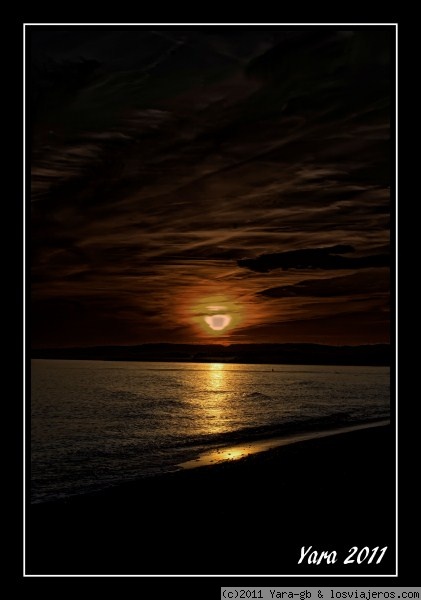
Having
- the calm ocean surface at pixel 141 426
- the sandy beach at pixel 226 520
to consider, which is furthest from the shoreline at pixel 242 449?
the sandy beach at pixel 226 520

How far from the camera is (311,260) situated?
1894 cm

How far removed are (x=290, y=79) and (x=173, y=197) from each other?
22.2ft

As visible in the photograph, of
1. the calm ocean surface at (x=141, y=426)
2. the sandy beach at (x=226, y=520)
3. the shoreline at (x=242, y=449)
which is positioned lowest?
the calm ocean surface at (x=141, y=426)

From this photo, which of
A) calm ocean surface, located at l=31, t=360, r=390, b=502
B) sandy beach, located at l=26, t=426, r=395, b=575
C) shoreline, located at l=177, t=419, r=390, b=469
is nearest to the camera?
sandy beach, located at l=26, t=426, r=395, b=575

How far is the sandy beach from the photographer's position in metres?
6.80

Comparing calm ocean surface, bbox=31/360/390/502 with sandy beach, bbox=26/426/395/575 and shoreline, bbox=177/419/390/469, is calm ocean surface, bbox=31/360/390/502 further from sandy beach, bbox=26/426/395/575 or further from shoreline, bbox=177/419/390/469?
sandy beach, bbox=26/426/395/575

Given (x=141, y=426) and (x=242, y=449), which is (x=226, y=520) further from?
(x=141, y=426)

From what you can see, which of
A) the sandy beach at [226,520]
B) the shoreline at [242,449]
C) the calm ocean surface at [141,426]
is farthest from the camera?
the calm ocean surface at [141,426]

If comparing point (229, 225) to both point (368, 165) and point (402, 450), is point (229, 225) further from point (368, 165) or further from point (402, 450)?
point (402, 450)

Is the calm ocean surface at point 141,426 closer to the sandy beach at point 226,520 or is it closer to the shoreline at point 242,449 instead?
the shoreline at point 242,449

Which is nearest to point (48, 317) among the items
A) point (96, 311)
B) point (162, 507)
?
point (96, 311)

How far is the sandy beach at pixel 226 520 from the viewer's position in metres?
6.80

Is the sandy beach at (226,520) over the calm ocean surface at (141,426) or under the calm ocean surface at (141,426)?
over

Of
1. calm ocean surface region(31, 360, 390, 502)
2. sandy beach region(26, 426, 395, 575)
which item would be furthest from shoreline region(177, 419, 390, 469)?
sandy beach region(26, 426, 395, 575)
